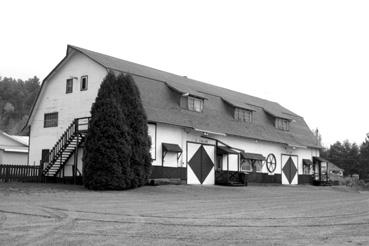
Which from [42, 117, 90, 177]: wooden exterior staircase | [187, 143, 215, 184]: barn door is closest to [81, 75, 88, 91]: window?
[42, 117, 90, 177]: wooden exterior staircase

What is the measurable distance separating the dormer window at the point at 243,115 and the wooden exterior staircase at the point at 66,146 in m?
12.4

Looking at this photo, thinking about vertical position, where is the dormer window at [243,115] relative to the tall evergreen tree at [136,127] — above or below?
above

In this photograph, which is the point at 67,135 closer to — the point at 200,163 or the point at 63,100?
the point at 63,100

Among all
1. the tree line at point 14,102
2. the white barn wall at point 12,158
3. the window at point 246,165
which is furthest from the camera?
the tree line at point 14,102

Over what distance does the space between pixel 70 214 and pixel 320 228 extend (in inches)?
239

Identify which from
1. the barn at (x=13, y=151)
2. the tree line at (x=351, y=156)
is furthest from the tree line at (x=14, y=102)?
the tree line at (x=351, y=156)

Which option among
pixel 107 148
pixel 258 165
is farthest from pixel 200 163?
pixel 107 148

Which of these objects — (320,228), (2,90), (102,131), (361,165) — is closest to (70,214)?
(320,228)

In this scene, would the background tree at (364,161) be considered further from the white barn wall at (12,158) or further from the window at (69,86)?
the window at (69,86)

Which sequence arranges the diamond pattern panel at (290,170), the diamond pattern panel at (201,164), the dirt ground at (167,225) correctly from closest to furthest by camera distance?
the dirt ground at (167,225), the diamond pattern panel at (201,164), the diamond pattern panel at (290,170)

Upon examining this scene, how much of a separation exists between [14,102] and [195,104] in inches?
2972

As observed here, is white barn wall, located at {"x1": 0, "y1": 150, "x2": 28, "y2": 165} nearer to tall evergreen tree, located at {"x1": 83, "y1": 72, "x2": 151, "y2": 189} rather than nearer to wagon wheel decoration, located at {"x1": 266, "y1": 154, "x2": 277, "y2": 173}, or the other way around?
tall evergreen tree, located at {"x1": 83, "y1": 72, "x2": 151, "y2": 189}

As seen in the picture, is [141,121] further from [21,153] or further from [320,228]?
[21,153]

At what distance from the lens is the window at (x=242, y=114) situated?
3547 centimetres
